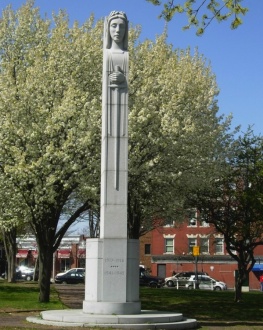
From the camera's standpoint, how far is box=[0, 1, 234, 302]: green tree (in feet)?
92.0

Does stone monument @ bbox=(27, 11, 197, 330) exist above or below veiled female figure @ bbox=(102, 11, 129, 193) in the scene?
below

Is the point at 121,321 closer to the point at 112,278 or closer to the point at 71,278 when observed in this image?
the point at 112,278

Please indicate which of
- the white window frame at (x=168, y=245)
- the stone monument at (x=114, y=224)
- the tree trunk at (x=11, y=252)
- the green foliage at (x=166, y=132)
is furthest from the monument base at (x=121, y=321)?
the white window frame at (x=168, y=245)

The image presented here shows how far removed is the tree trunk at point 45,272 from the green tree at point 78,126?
0.15 ft

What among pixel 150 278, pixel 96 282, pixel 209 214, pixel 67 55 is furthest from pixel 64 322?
pixel 150 278

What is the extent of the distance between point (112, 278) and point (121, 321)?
1704 mm

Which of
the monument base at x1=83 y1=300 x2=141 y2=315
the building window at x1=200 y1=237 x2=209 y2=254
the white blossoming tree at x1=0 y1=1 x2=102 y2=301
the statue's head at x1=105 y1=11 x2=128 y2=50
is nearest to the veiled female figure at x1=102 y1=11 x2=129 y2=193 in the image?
the statue's head at x1=105 y1=11 x2=128 y2=50

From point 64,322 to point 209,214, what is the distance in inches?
784

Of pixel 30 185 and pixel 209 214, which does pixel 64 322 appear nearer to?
pixel 30 185

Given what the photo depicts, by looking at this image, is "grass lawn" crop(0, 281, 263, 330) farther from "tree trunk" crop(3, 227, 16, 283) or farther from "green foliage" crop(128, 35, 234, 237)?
"tree trunk" crop(3, 227, 16, 283)

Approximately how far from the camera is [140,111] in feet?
97.8

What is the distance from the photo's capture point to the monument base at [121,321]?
59.9 feet

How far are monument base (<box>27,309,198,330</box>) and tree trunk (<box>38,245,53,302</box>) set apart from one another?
9053 millimetres

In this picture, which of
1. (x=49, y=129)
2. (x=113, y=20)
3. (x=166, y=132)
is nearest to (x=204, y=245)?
(x=166, y=132)
